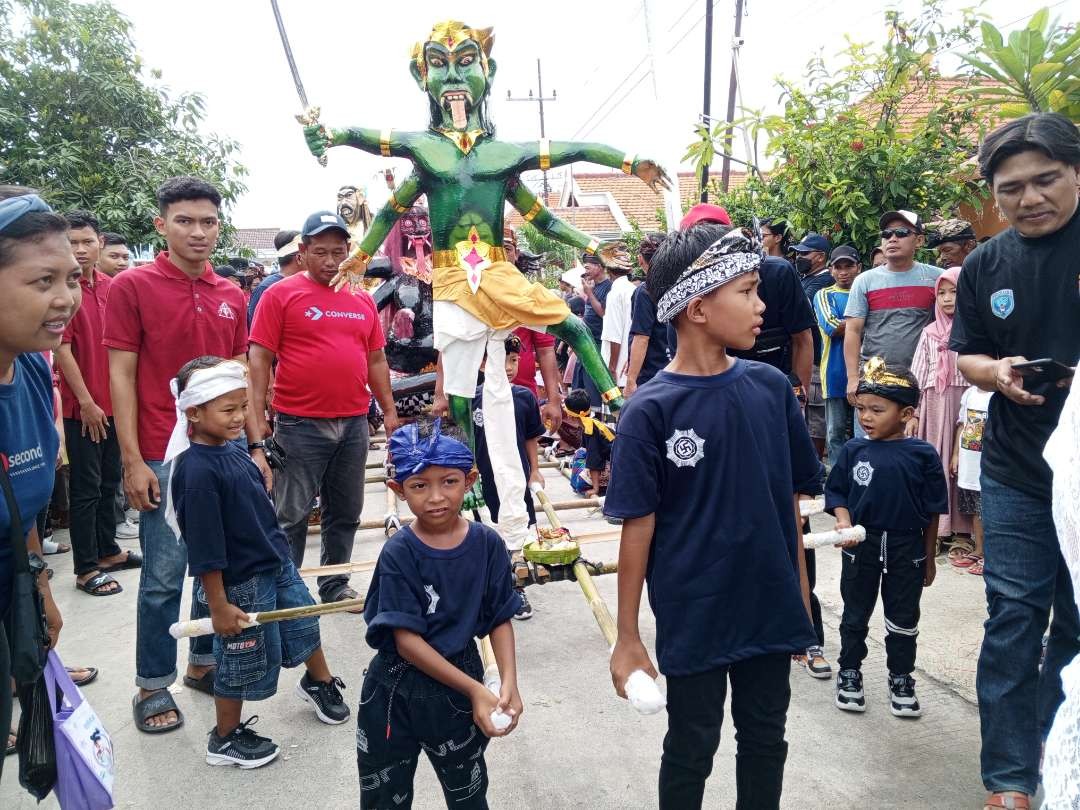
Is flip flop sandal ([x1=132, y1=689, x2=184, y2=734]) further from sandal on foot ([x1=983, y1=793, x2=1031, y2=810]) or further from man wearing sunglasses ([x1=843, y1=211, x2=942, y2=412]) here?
man wearing sunglasses ([x1=843, y1=211, x2=942, y2=412])

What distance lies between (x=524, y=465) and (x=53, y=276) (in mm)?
2694

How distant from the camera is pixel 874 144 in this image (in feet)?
18.2

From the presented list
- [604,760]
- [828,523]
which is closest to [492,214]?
[604,760]

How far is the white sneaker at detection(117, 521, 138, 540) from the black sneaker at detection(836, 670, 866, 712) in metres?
4.81

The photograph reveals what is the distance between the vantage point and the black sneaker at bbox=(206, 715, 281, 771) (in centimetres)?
265

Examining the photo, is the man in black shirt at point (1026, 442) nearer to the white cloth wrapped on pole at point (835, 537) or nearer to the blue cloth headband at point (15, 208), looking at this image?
the white cloth wrapped on pole at point (835, 537)

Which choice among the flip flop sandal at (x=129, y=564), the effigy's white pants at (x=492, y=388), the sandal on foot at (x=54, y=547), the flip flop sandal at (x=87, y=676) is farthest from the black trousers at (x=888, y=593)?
the sandal on foot at (x=54, y=547)

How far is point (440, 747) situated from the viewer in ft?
6.54

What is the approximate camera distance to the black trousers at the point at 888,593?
Answer: 2.86 m

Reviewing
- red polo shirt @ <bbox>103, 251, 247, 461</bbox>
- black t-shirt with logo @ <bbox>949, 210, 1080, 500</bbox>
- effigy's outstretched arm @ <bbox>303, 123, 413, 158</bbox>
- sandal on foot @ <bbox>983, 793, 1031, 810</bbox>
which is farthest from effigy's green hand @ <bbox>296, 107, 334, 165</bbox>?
sandal on foot @ <bbox>983, 793, 1031, 810</bbox>

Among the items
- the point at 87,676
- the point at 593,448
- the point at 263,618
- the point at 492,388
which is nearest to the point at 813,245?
the point at 593,448

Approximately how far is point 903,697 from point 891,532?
1.96 ft

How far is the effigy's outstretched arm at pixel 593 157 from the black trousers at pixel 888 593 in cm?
183

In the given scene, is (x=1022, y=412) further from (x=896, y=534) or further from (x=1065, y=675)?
(x=1065, y=675)
